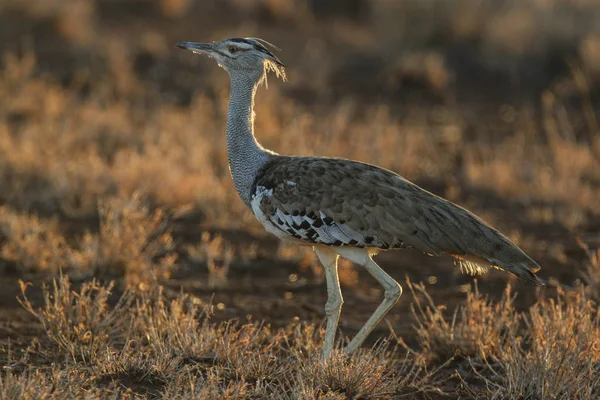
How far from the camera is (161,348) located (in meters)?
4.97

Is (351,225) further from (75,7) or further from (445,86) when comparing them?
(75,7)

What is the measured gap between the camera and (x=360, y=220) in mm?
5090

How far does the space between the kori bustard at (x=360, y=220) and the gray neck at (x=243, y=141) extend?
0.01 meters

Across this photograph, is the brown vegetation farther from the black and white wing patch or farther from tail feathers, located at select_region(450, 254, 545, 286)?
the black and white wing patch

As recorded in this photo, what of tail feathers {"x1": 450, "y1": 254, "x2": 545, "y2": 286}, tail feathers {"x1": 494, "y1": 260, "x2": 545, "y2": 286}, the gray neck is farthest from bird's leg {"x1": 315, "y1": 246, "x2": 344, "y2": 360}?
tail feathers {"x1": 494, "y1": 260, "x2": 545, "y2": 286}

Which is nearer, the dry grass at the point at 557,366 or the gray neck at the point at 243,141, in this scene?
the dry grass at the point at 557,366

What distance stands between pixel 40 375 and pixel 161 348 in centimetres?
75

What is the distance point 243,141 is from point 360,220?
0.82 meters

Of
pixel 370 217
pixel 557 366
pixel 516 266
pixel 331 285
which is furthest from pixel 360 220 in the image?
pixel 557 366

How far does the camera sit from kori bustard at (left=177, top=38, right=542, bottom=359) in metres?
5.05

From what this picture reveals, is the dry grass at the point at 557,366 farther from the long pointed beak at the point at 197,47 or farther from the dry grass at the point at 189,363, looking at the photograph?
the long pointed beak at the point at 197,47

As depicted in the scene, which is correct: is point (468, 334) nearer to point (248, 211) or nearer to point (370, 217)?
point (370, 217)

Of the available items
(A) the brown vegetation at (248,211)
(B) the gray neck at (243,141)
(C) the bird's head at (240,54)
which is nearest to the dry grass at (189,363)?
(A) the brown vegetation at (248,211)

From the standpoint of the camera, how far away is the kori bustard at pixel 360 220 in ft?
16.6
